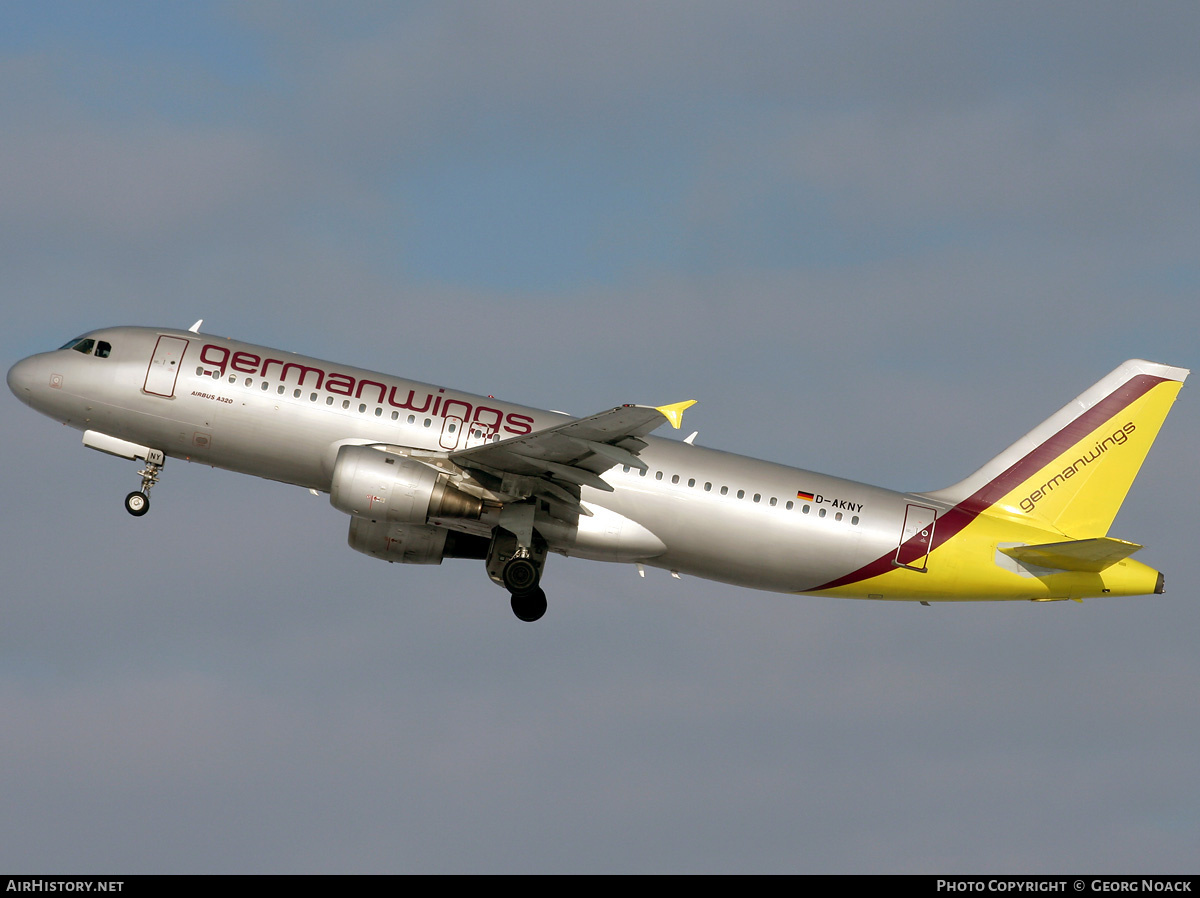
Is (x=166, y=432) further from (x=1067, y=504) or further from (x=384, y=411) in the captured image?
(x=1067, y=504)

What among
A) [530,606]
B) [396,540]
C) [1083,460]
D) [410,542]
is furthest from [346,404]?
[1083,460]

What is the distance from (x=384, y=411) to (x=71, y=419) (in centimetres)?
903

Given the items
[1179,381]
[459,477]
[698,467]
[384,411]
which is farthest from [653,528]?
[1179,381]

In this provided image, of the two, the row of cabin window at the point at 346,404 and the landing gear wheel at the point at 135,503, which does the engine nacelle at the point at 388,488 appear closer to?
the row of cabin window at the point at 346,404

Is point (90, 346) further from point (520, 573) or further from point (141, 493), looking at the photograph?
→ point (520, 573)

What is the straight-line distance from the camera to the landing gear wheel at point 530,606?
135 ft

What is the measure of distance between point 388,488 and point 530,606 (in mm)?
5869

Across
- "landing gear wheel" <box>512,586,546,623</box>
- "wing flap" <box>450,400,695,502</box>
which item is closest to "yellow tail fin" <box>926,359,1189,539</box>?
"wing flap" <box>450,400,695,502</box>

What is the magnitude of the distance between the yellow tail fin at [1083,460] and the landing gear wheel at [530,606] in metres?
11.4

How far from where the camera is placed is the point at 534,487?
39.5 meters

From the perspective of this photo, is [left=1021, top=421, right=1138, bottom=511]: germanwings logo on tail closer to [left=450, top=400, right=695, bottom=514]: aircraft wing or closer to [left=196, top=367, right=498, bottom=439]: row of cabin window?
[left=450, top=400, right=695, bottom=514]: aircraft wing

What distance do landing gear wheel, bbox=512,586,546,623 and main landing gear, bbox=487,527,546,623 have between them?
0.07 metres

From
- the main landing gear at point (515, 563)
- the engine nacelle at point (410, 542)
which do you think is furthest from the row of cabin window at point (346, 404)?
the engine nacelle at point (410, 542)

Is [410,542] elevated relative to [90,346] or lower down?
lower down
